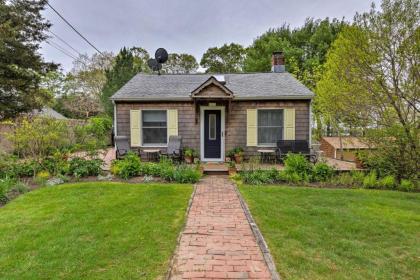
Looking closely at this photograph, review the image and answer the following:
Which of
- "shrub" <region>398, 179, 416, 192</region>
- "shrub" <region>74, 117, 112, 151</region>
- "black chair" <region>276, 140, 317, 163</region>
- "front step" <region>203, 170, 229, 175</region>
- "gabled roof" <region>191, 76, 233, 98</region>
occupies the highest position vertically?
"gabled roof" <region>191, 76, 233, 98</region>

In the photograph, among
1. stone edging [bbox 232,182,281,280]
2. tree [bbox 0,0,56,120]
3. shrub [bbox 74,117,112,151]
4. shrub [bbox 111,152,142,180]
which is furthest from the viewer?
tree [bbox 0,0,56,120]

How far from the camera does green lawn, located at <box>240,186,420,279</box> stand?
10.0ft

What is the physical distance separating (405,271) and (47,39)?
66.6ft

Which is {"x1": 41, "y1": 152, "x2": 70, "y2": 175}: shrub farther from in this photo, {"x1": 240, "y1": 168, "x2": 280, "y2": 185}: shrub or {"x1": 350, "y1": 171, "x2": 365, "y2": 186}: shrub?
{"x1": 350, "y1": 171, "x2": 365, "y2": 186}: shrub

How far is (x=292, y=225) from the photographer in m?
4.35

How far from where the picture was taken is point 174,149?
31.5 ft

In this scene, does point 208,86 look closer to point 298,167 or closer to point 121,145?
point 121,145

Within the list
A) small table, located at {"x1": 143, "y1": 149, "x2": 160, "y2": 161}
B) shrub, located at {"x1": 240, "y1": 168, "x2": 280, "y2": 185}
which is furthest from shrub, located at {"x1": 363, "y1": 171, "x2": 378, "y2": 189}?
small table, located at {"x1": 143, "y1": 149, "x2": 160, "y2": 161}

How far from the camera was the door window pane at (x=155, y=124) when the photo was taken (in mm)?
10453

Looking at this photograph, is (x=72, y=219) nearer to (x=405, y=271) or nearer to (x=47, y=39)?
(x=405, y=271)

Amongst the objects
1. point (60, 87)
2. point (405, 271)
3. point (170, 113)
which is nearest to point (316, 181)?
point (405, 271)

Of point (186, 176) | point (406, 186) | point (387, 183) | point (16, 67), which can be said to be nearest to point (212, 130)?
point (186, 176)

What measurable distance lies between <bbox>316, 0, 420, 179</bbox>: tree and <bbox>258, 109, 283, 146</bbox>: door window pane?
9.43 feet

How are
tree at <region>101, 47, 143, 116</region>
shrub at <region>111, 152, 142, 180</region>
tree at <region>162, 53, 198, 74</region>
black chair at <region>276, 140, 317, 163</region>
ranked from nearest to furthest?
shrub at <region>111, 152, 142, 180</region> < black chair at <region>276, 140, 317, 163</region> < tree at <region>101, 47, 143, 116</region> < tree at <region>162, 53, 198, 74</region>
